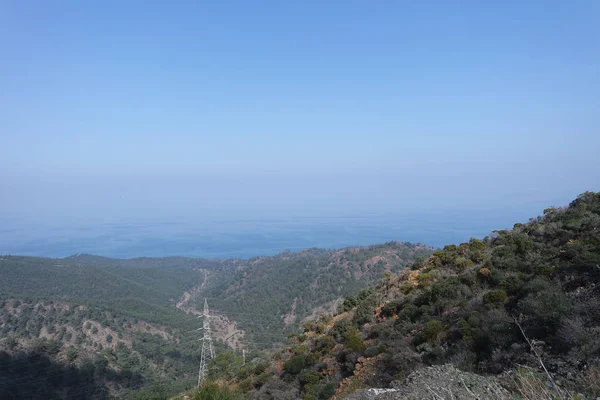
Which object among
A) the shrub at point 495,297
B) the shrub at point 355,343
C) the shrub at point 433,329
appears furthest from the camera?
the shrub at point 355,343

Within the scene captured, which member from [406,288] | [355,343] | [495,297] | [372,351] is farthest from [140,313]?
[495,297]

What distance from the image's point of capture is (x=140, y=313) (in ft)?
180

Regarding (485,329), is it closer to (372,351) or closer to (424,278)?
(372,351)

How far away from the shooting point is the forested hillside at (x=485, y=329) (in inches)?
214

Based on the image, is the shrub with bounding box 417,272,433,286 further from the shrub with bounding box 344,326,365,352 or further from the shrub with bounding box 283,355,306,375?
the shrub with bounding box 283,355,306,375

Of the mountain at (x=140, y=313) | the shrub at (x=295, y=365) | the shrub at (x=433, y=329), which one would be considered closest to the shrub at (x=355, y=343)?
the shrub at (x=295, y=365)

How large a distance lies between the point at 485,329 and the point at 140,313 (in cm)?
5682

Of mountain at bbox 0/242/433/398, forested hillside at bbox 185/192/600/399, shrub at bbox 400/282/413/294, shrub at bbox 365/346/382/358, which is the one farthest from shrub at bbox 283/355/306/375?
mountain at bbox 0/242/433/398

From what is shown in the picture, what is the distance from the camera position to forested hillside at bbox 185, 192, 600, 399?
5.43 meters

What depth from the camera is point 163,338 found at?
162 ft

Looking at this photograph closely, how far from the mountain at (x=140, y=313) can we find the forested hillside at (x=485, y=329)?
62.1 feet

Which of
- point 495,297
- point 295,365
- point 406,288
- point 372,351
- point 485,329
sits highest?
point 495,297

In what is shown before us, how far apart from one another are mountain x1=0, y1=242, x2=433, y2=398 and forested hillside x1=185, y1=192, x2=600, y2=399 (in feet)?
62.1

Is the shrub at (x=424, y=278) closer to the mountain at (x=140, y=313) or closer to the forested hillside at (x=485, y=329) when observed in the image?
the forested hillside at (x=485, y=329)
